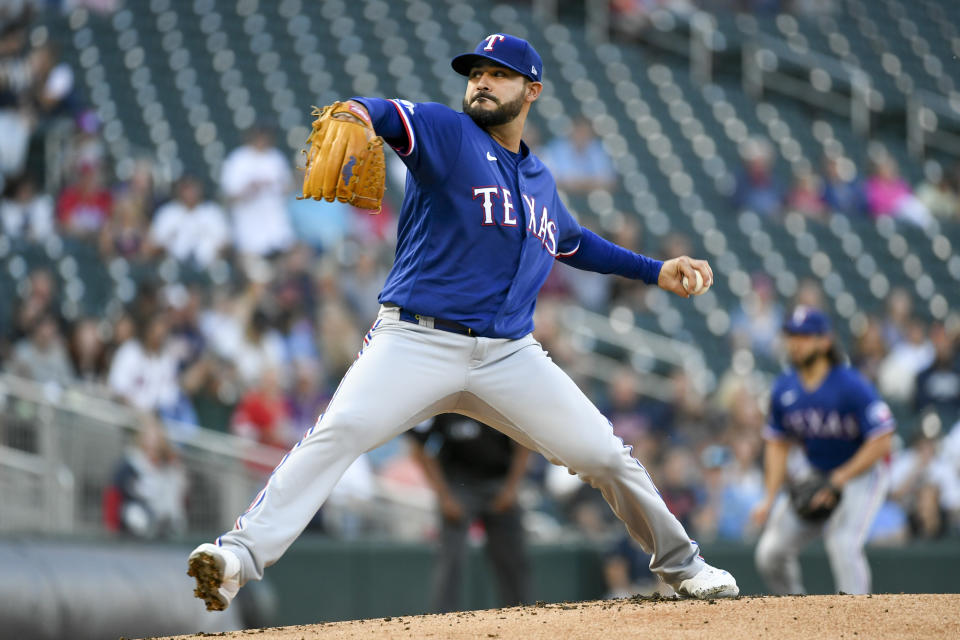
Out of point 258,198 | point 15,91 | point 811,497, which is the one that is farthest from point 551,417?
point 15,91

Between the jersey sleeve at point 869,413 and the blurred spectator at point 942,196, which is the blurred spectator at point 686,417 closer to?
the jersey sleeve at point 869,413

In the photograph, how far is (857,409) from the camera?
6957 mm

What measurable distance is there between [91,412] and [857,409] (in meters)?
4.46

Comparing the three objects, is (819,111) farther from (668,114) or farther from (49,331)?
(49,331)

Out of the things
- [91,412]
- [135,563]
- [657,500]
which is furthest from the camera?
[91,412]

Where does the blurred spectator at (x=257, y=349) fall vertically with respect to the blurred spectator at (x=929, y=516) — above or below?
above

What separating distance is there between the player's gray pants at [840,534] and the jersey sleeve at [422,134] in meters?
3.71

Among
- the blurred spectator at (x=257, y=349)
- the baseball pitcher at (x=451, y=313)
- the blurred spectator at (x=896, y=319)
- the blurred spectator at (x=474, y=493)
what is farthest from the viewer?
the blurred spectator at (x=896, y=319)

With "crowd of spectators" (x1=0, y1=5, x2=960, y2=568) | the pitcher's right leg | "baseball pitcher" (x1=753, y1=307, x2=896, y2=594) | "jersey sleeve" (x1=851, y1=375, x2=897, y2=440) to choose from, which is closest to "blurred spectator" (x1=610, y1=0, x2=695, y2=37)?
"crowd of spectators" (x1=0, y1=5, x2=960, y2=568)

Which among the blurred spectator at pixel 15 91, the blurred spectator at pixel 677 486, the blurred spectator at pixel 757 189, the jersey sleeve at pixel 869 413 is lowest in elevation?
the blurred spectator at pixel 757 189

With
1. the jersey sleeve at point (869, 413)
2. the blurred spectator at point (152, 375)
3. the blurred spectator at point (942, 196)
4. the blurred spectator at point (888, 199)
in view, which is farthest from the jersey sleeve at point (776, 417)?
the blurred spectator at point (942, 196)

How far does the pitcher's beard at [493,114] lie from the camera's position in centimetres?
424

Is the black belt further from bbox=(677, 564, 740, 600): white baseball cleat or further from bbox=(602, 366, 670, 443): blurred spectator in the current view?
bbox=(602, 366, 670, 443): blurred spectator

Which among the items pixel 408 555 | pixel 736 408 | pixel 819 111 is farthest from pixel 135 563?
pixel 819 111
